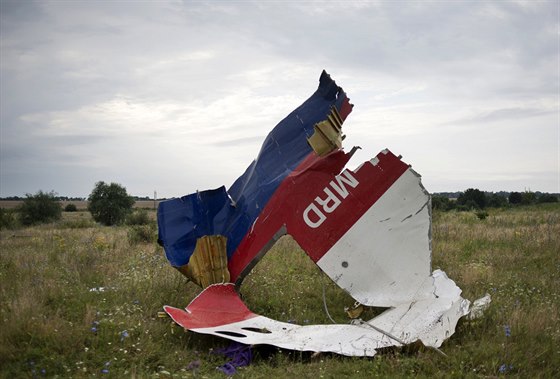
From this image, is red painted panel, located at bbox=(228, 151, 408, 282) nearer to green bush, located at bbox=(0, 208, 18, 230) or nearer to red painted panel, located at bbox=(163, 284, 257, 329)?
red painted panel, located at bbox=(163, 284, 257, 329)

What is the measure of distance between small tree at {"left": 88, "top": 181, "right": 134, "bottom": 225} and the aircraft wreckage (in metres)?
37.6

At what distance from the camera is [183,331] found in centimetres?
461

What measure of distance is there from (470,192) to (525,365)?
47.3 meters

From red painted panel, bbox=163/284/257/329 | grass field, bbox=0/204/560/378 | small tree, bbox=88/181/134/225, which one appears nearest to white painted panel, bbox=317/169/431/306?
grass field, bbox=0/204/560/378

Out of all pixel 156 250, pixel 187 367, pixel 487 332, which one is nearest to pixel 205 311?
pixel 187 367

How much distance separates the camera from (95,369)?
371cm

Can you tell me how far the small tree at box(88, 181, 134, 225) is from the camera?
137 feet

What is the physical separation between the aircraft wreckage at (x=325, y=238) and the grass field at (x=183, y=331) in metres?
0.30

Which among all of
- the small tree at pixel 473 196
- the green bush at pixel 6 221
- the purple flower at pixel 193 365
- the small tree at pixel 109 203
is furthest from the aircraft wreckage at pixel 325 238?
the small tree at pixel 473 196

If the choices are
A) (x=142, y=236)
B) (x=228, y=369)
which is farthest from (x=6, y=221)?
(x=228, y=369)

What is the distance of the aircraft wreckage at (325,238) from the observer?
4.66 metres

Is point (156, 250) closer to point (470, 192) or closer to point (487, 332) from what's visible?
point (487, 332)

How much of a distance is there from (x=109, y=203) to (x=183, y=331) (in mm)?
41099

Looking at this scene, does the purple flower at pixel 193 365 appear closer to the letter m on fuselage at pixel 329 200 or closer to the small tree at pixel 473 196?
the letter m on fuselage at pixel 329 200
